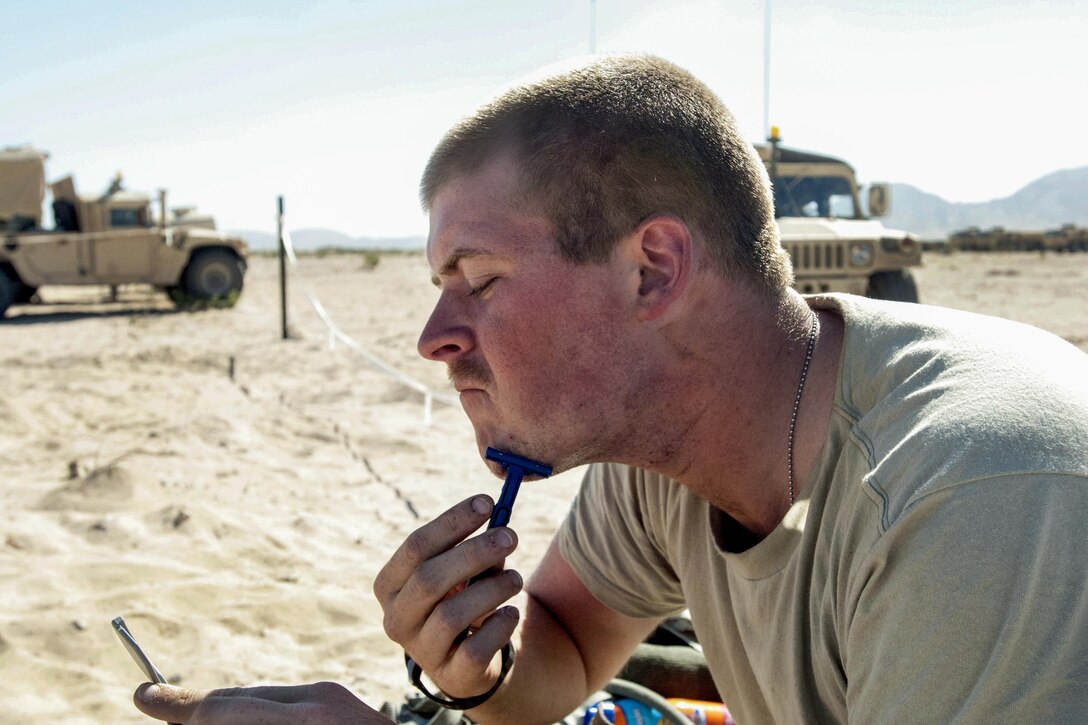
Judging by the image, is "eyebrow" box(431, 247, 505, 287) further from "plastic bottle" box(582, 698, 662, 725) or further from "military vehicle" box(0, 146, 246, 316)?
"military vehicle" box(0, 146, 246, 316)

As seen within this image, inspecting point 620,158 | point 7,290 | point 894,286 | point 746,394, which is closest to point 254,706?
point 746,394

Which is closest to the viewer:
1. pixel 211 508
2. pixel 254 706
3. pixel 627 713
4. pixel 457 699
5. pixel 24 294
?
pixel 254 706

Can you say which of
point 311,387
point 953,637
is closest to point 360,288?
point 311,387

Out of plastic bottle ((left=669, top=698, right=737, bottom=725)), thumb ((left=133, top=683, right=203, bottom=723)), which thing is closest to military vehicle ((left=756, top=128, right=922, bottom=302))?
plastic bottle ((left=669, top=698, right=737, bottom=725))

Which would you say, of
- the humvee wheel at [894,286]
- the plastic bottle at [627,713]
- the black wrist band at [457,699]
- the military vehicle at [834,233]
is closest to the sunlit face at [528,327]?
the black wrist band at [457,699]

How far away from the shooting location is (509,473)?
1423 mm

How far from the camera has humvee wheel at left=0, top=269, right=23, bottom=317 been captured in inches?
501

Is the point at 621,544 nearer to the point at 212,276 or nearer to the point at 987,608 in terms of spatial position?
the point at 987,608

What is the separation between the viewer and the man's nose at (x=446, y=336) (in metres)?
1.42

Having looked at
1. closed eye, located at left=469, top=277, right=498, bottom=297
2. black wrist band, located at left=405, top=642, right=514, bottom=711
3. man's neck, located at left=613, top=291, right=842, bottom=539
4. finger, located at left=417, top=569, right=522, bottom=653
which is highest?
closed eye, located at left=469, top=277, right=498, bottom=297

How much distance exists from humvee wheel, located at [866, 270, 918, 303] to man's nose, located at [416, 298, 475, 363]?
7.49m

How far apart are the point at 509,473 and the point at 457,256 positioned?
333 mm

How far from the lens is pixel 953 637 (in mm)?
966

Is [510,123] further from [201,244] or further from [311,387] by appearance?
[201,244]
